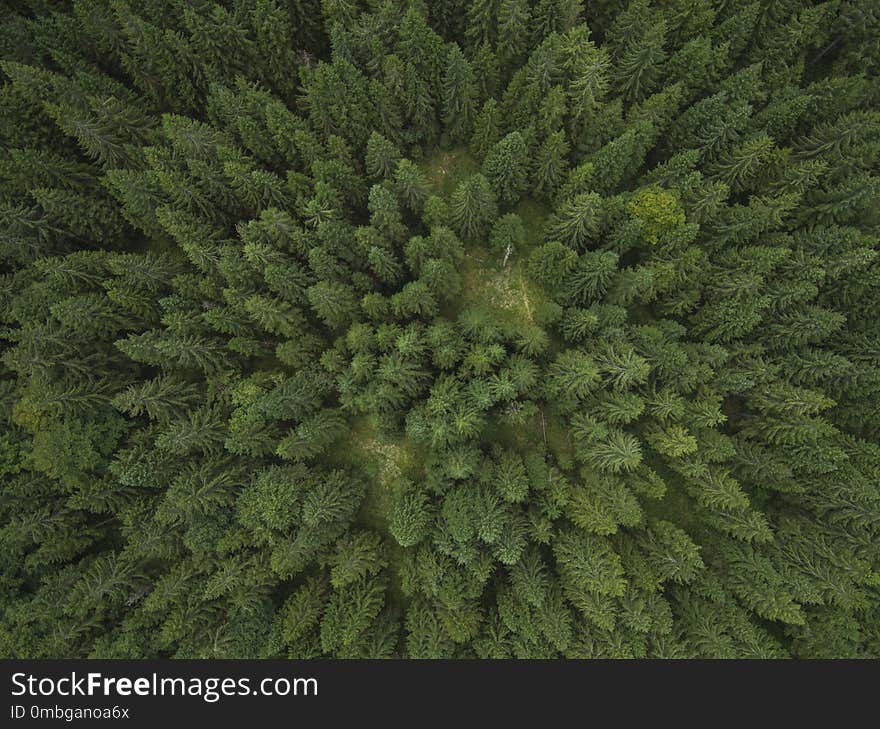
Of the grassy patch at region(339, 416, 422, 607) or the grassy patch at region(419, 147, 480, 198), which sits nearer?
the grassy patch at region(339, 416, 422, 607)

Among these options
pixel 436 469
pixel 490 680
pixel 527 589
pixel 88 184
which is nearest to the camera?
pixel 490 680

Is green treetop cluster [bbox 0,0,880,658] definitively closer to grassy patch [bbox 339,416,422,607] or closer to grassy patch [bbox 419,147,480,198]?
grassy patch [bbox 339,416,422,607]

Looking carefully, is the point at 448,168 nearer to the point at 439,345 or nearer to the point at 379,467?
the point at 439,345

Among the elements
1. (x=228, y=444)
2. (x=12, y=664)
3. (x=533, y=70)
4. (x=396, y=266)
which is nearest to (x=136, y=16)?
(x=396, y=266)

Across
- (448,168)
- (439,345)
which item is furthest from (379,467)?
(448,168)

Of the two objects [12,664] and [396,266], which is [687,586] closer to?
[396,266]

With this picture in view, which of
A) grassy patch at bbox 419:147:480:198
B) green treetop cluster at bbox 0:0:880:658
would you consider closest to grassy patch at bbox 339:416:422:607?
green treetop cluster at bbox 0:0:880:658

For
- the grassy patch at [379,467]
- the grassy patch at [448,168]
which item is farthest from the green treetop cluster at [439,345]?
the grassy patch at [448,168]

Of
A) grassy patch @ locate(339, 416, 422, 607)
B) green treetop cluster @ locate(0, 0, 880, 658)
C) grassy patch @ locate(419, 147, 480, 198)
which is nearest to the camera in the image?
green treetop cluster @ locate(0, 0, 880, 658)
